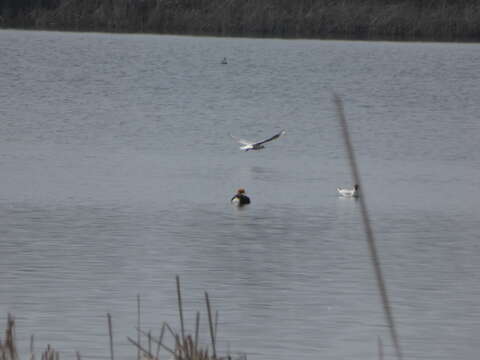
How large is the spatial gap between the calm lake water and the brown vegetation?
9.19 m

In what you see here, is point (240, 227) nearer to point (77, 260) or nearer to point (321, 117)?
point (77, 260)

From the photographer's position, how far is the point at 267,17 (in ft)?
163

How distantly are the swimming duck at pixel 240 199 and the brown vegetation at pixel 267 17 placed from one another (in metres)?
30.7

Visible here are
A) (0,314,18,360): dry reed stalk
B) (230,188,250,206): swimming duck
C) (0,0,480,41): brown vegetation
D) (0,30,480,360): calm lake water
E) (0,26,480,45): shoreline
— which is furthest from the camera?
(0,26,480,45): shoreline

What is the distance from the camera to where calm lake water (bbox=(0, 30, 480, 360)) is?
34.6 ft

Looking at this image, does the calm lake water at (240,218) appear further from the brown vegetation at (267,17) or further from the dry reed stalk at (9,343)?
the brown vegetation at (267,17)

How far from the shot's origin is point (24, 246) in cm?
1348

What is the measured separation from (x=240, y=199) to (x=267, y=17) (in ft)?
109

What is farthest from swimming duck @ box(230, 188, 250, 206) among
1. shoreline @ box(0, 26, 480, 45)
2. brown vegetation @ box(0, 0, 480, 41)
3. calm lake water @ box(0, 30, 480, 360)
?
shoreline @ box(0, 26, 480, 45)

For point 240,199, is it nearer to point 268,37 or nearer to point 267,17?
point 267,17

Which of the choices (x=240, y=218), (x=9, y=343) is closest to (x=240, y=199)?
(x=240, y=218)

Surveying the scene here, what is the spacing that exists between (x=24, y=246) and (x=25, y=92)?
857 inches

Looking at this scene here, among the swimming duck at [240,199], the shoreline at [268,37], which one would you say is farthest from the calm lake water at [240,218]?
the shoreline at [268,37]

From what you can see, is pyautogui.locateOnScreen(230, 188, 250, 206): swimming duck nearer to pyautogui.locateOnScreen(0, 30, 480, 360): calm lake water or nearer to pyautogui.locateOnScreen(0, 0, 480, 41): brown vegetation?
pyautogui.locateOnScreen(0, 30, 480, 360): calm lake water
